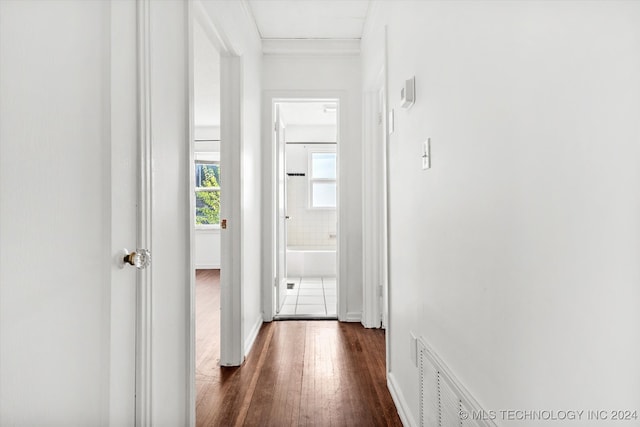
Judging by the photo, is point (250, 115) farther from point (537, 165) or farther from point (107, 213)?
point (537, 165)

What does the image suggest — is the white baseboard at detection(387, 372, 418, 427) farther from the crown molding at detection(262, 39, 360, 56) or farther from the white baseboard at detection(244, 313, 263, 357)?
the crown molding at detection(262, 39, 360, 56)

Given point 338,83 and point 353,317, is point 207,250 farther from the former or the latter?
point 338,83

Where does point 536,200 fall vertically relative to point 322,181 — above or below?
below

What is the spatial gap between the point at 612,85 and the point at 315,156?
5939 mm

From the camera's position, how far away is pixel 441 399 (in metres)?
1.27

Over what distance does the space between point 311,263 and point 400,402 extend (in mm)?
3830

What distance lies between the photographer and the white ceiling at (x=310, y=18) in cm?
271

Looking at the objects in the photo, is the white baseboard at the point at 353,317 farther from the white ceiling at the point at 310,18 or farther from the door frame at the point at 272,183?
the white ceiling at the point at 310,18

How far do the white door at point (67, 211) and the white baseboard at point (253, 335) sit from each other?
156 centimetres

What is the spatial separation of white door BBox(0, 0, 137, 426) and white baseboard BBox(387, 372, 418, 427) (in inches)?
46.1

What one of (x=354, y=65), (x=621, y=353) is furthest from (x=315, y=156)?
(x=621, y=353)

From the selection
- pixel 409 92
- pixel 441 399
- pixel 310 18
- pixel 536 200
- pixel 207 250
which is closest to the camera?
pixel 536 200

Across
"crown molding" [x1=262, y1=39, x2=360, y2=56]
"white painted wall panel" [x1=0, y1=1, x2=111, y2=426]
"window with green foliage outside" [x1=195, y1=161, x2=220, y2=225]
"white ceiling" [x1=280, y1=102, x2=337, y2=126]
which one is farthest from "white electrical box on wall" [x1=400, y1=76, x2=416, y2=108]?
"window with green foliage outside" [x1=195, y1=161, x2=220, y2=225]

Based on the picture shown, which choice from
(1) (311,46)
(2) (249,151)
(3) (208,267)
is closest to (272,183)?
(2) (249,151)
